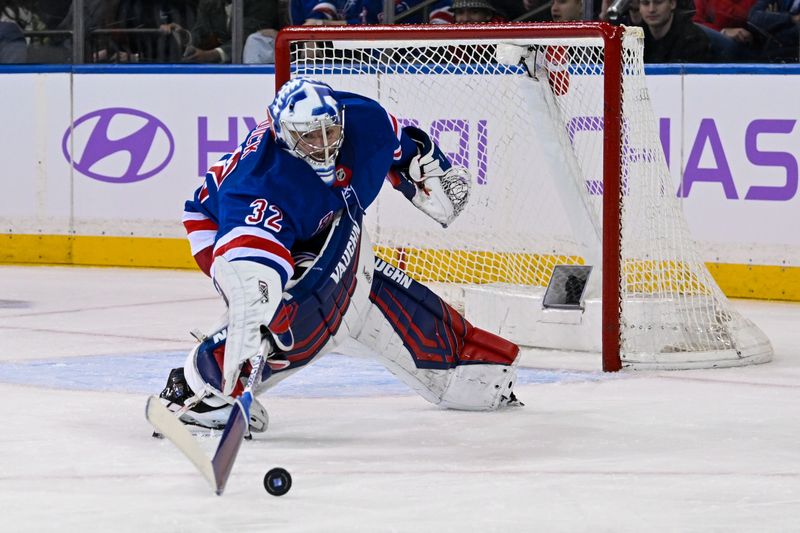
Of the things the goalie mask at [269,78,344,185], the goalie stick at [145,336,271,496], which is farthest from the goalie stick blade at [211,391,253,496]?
the goalie mask at [269,78,344,185]

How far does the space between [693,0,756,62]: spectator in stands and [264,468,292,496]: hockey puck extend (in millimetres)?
3971

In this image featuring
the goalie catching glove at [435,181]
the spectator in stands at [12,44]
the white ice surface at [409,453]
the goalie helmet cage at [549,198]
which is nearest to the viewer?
the white ice surface at [409,453]

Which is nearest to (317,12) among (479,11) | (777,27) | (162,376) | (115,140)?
(479,11)

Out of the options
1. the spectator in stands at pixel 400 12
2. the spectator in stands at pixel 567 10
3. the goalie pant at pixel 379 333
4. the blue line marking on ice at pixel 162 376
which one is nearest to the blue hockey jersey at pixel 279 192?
the goalie pant at pixel 379 333

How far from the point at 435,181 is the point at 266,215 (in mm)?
746

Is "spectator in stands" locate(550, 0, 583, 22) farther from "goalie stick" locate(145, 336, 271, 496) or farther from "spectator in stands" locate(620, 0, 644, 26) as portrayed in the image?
"goalie stick" locate(145, 336, 271, 496)

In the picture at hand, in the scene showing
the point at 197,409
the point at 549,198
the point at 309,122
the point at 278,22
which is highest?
the point at 278,22

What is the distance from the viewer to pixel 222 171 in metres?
3.51

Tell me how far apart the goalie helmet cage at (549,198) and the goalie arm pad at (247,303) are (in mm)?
1640

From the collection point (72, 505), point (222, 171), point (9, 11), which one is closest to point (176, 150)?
point (9, 11)

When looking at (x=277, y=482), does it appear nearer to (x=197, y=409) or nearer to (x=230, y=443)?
(x=230, y=443)

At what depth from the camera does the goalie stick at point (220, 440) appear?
9.52 feet

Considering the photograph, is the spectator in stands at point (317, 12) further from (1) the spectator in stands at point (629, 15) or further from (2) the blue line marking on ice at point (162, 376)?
(2) the blue line marking on ice at point (162, 376)

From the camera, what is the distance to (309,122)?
336 cm
